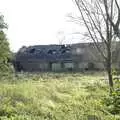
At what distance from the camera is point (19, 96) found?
16.2 meters

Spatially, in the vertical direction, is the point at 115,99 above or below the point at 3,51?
below

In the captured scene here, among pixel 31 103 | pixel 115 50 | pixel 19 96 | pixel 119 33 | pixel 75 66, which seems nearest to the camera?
pixel 119 33

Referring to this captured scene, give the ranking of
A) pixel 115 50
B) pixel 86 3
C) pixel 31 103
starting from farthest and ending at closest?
1. pixel 115 50
2. pixel 86 3
3. pixel 31 103

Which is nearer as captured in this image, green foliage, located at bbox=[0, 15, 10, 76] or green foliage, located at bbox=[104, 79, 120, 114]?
green foliage, located at bbox=[104, 79, 120, 114]

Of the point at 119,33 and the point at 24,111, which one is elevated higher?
the point at 119,33

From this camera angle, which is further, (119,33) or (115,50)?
(115,50)

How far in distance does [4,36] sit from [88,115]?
858 cm

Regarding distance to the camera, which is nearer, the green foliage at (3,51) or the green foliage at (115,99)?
the green foliage at (115,99)

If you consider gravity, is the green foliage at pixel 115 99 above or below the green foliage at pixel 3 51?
below

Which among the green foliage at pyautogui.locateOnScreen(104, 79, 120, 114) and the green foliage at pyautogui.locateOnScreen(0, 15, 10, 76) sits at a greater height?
the green foliage at pyautogui.locateOnScreen(0, 15, 10, 76)

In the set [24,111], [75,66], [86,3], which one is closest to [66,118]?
[24,111]

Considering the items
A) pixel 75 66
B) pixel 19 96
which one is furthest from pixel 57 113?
pixel 75 66

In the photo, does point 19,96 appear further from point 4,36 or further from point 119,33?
point 119,33

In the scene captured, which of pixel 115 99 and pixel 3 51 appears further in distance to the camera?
pixel 3 51
